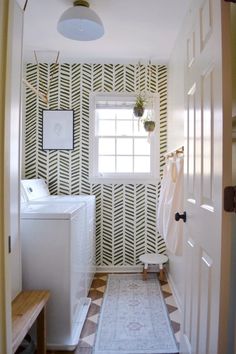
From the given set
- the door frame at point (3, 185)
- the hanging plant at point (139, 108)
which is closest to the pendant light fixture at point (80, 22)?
the hanging plant at point (139, 108)

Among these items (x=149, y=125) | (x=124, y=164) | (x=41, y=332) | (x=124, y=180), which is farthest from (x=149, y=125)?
(x=41, y=332)

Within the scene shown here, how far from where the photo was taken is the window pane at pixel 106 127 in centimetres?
361

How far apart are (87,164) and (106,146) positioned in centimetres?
33

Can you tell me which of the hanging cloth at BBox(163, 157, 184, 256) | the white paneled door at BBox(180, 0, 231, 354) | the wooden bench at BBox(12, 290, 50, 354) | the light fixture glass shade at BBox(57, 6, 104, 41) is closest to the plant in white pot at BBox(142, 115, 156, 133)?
the hanging cloth at BBox(163, 157, 184, 256)

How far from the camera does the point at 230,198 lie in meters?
0.92

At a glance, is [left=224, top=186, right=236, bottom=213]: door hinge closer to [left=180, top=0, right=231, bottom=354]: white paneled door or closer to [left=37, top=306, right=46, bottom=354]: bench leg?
[left=180, top=0, right=231, bottom=354]: white paneled door

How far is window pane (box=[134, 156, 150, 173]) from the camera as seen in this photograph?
11.8 ft

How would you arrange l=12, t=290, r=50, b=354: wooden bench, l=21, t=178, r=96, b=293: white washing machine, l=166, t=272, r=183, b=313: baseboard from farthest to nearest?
l=21, t=178, r=96, b=293: white washing machine
l=166, t=272, r=183, b=313: baseboard
l=12, t=290, r=50, b=354: wooden bench

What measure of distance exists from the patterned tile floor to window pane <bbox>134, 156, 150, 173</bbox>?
1.33 m

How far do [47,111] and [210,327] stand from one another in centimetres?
304

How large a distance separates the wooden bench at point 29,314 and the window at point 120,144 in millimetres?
1898

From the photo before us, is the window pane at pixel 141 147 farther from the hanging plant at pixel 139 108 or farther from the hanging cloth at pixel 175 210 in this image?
the hanging cloth at pixel 175 210

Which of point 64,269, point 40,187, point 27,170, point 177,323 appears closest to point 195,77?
point 64,269

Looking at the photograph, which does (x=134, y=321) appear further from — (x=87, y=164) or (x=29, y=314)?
(x=87, y=164)
